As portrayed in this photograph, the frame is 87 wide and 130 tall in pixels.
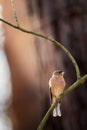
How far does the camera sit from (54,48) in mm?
1548

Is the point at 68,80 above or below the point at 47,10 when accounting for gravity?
below

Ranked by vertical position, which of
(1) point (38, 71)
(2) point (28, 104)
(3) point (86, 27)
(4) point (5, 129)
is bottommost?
(4) point (5, 129)

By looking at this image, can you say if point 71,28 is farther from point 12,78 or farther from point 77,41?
point 12,78

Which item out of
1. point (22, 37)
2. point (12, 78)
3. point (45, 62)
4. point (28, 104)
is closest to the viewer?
point (45, 62)

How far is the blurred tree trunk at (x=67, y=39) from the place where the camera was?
1429 millimetres

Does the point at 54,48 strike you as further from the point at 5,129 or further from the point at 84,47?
the point at 5,129

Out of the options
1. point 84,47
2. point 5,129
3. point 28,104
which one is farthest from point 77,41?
point 5,129

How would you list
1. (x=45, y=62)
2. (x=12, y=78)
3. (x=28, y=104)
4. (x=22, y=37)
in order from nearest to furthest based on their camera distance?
(x=45, y=62), (x=28, y=104), (x=22, y=37), (x=12, y=78)

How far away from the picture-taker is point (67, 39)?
1.51 m

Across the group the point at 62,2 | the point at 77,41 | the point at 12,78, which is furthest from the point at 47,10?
the point at 12,78

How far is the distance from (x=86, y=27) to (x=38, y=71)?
0.22 meters

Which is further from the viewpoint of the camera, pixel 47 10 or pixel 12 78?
pixel 12 78

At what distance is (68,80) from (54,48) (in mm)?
130

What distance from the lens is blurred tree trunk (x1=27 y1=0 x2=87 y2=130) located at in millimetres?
1429
